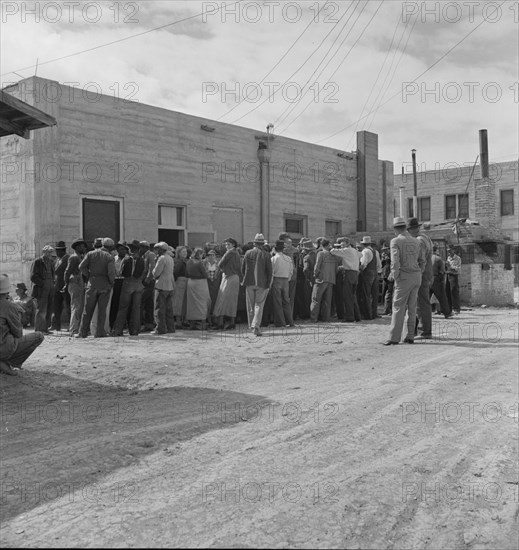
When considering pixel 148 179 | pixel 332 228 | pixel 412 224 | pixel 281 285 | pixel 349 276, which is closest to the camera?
pixel 412 224

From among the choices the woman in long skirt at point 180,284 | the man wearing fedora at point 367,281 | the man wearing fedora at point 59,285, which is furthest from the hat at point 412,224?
the man wearing fedora at point 59,285

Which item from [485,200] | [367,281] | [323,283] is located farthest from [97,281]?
[485,200]

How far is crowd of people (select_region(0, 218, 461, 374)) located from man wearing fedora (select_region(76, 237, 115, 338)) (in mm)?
19

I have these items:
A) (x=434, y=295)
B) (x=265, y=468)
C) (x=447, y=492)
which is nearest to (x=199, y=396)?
(x=265, y=468)

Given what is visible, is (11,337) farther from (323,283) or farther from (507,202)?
(507,202)

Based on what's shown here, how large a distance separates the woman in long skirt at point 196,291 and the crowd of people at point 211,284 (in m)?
0.02

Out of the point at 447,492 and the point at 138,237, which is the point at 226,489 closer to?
the point at 447,492

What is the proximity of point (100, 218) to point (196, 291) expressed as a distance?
4224 mm

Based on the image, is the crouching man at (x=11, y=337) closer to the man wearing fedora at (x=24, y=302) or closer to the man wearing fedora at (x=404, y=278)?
the man wearing fedora at (x=24, y=302)

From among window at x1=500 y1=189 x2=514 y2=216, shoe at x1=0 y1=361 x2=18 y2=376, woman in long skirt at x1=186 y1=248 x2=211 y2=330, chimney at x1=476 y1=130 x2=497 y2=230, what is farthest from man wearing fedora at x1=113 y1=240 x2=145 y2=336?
window at x1=500 y1=189 x2=514 y2=216

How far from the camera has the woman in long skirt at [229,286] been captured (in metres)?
14.0

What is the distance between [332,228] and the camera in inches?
958

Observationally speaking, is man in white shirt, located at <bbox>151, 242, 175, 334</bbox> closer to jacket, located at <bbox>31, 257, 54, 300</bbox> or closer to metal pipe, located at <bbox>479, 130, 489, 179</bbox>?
jacket, located at <bbox>31, 257, 54, 300</bbox>

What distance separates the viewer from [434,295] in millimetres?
17422
